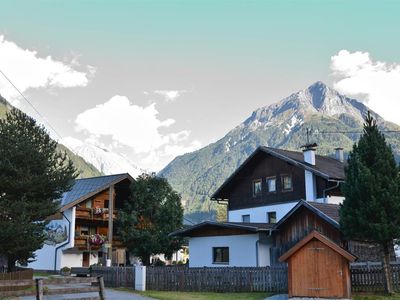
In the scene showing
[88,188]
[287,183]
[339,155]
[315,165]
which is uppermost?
[339,155]

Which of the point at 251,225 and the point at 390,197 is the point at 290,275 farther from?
the point at 251,225

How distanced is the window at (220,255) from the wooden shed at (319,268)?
11.8 metres

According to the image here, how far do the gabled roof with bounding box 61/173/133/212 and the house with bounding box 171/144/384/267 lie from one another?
8.76 meters

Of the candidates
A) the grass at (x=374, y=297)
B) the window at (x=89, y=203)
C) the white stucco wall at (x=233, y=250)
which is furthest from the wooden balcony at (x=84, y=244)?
the grass at (x=374, y=297)

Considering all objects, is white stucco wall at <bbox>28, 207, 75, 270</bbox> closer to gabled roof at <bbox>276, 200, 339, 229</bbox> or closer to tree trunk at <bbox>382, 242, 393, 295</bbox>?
gabled roof at <bbox>276, 200, 339, 229</bbox>

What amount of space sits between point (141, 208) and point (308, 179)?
13913 mm

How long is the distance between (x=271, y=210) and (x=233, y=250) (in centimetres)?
701

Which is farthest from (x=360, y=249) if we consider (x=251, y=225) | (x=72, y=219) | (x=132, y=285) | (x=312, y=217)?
(x=72, y=219)

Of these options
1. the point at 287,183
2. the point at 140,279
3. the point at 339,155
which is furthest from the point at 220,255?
the point at 339,155

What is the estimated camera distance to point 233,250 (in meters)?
31.0

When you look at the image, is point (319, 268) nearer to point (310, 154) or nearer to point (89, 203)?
point (310, 154)

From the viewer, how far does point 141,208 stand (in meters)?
40.9

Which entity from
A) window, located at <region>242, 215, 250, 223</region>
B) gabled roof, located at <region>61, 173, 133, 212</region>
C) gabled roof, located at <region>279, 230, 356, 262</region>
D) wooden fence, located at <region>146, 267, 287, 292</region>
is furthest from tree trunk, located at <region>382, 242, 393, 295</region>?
gabled roof, located at <region>61, 173, 133, 212</region>

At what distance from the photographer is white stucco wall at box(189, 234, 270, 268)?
29.9m
